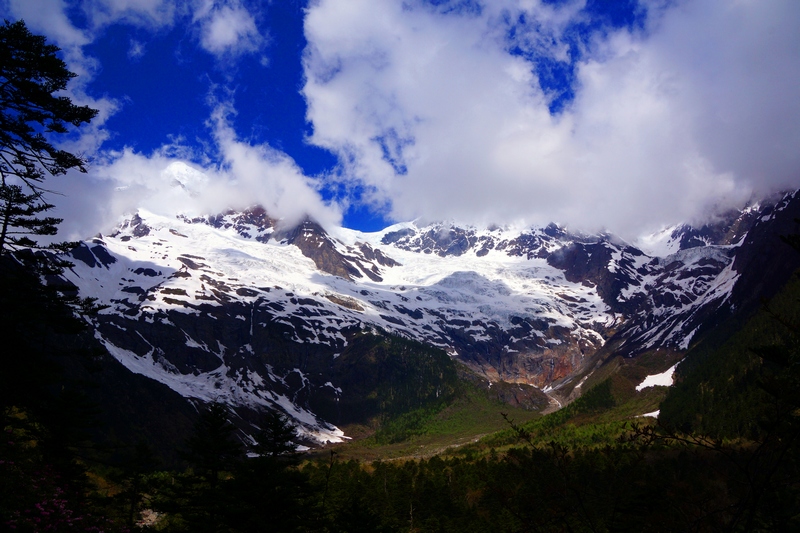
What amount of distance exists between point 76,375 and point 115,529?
172 meters

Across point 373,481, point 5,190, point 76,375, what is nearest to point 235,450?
point 5,190

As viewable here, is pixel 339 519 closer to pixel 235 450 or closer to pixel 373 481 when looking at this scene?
pixel 235 450

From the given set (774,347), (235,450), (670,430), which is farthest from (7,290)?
(774,347)

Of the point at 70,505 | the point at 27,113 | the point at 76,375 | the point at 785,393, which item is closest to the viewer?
the point at 785,393

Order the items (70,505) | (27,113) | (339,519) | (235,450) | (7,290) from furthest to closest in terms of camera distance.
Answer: (235,450) → (339,519) → (70,505) → (7,290) → (27,113)

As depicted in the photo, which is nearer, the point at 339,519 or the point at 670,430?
the point at 670,430

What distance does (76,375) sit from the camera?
17688 cm

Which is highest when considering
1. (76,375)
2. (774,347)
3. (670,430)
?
(76,375)

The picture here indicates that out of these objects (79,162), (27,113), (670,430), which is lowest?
(670,430)

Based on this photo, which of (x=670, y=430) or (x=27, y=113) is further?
(x=27, y=113)

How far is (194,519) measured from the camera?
32.4m

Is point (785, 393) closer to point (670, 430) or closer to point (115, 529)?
point (670, 430)

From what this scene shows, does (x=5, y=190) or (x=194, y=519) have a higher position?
(x=5, y=190)

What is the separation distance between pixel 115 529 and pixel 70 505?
116 inches
